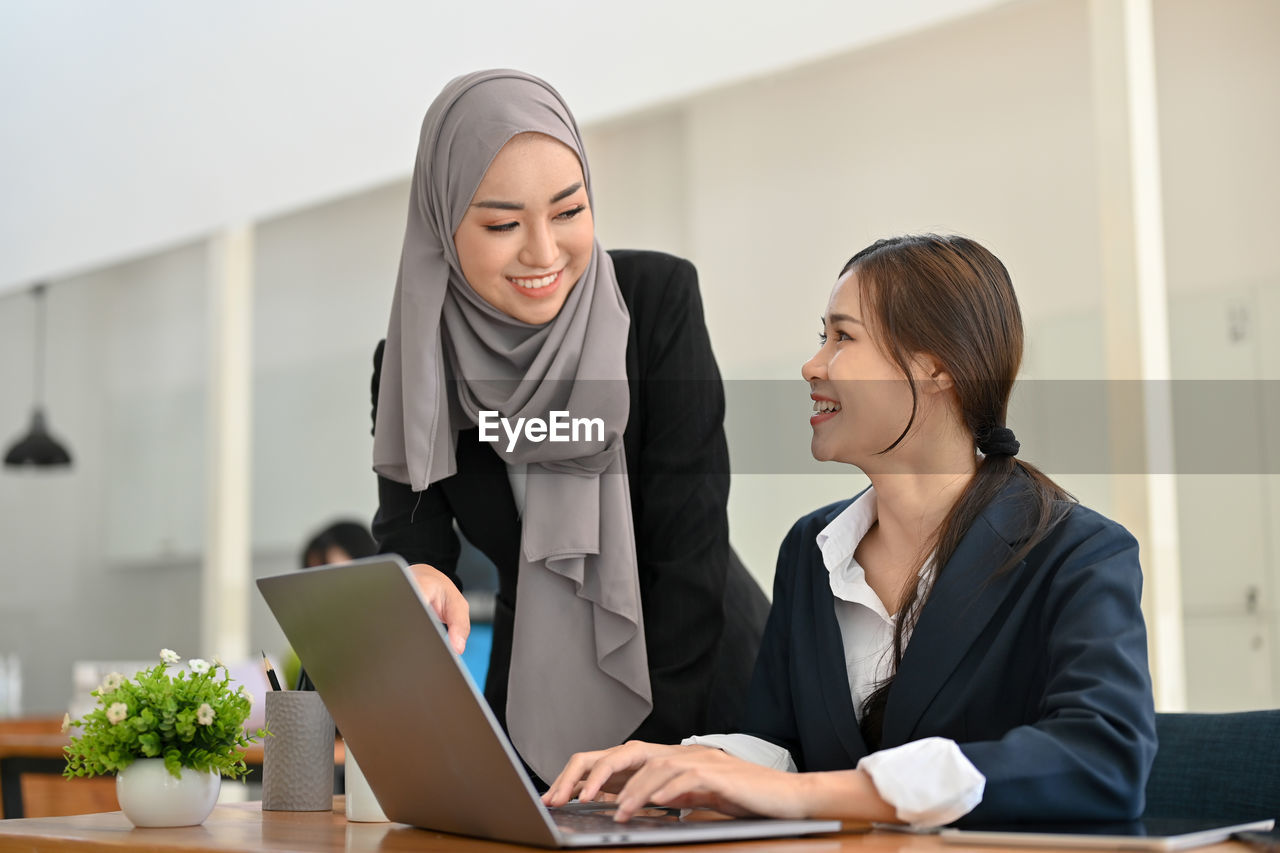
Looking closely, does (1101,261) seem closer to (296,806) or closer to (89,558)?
(296,806)

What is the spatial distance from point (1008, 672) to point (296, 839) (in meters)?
0.62

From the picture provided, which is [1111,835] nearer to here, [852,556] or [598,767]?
[598,767]

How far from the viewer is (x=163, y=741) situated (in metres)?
1.18

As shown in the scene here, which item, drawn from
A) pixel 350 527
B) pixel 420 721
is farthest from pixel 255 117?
pixel 420 721

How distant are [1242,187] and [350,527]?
103 inches

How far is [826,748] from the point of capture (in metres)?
1.21

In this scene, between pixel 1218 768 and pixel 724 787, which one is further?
pixel 1218 768

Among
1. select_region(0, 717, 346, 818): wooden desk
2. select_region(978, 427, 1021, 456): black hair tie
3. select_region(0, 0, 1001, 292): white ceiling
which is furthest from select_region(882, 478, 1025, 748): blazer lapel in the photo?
select_region(0, 0, 1001, 292): white ceiling

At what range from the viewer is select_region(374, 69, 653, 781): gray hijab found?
57.5 inches

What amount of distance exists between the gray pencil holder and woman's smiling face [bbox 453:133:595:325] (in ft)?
1.68

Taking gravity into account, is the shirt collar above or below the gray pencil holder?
above

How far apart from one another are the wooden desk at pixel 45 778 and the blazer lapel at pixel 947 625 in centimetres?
144

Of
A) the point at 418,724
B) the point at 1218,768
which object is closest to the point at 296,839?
the point at 418,724

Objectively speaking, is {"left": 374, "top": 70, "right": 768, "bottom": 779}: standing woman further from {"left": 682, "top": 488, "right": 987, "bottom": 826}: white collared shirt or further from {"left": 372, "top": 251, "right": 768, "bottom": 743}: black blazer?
{"left": 682, "top": 488, "right": 987, "bottom": 826}: white collared shirt
